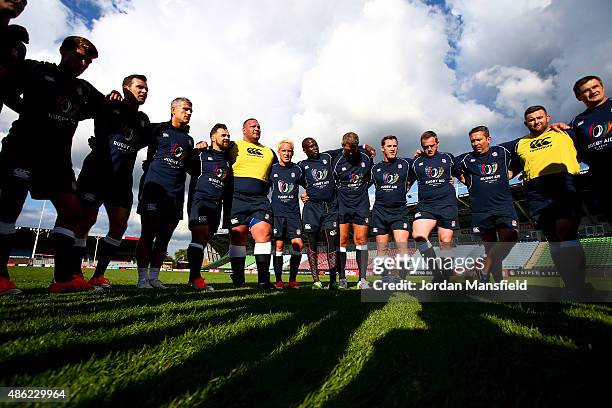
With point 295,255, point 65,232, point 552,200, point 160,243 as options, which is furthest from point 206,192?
point 552,200

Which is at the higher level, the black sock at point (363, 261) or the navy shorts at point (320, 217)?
the navy shorts at point (320, 217)

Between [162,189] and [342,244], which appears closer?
[162,189]

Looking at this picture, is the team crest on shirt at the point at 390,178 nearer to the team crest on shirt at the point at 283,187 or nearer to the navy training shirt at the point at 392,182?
the navy training shirt at the point at 392,182

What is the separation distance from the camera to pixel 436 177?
5.79 metres

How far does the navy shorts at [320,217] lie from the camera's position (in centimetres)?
643

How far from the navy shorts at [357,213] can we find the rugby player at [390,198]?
0.17 m

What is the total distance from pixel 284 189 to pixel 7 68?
4348mm

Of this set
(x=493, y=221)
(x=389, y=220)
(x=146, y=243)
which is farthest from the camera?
(x=389, y=220)

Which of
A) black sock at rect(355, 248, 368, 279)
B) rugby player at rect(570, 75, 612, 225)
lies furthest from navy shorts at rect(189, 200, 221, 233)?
rugby player at rect(570, 75, 612, 225)

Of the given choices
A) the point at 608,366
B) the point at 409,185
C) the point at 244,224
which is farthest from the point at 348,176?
the point at 608,366

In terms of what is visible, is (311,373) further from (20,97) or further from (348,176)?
(348,176)

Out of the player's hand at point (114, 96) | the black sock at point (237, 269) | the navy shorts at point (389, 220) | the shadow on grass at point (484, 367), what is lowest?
the shadow on grass at point (484, 367)

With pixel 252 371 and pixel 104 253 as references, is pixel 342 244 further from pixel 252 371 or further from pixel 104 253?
pixel 252 371

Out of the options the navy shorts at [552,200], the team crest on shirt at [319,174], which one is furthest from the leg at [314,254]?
the navy shorts at [552,200]
